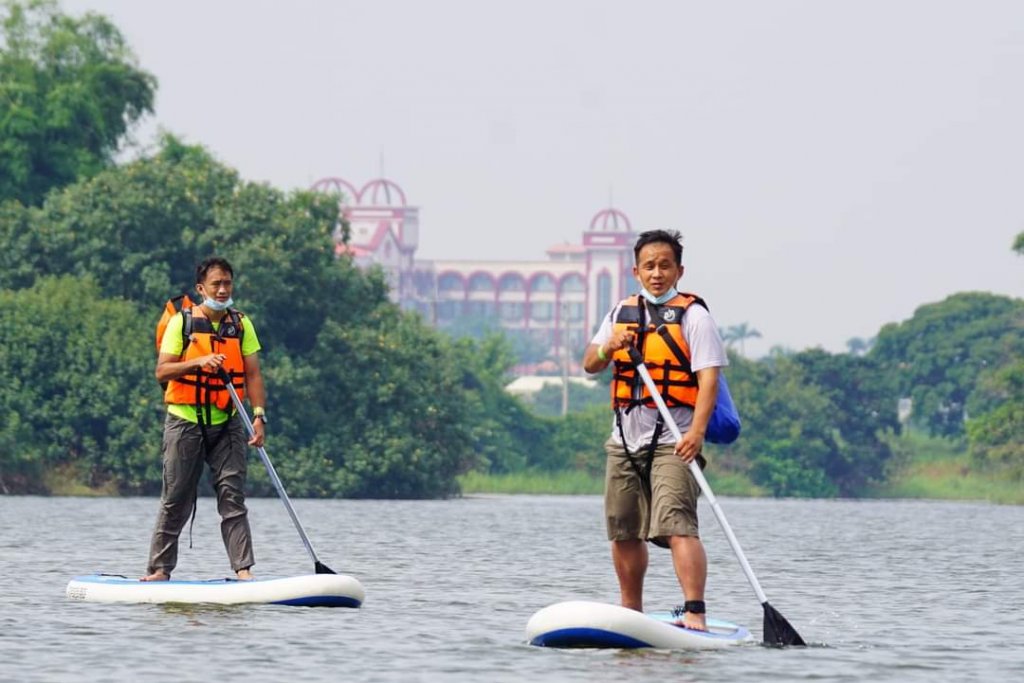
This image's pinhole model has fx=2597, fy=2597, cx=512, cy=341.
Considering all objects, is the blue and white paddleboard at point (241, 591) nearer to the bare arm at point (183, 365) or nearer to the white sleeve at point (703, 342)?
the bare arm at point (183, 365)

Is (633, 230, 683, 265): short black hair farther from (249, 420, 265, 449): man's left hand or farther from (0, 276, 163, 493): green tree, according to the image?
(0, 276, 163, 493): green tree

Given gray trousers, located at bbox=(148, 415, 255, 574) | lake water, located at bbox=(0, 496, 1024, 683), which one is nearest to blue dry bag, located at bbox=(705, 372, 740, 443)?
lake water, located at bbox=(0, 496, 1024, 683)

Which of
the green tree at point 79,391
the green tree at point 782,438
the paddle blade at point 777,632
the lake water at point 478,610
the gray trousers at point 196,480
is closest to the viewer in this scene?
the lake water at point 478,610

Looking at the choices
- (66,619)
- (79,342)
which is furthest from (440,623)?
(79,342)

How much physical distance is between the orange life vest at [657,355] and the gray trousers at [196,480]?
152 inches

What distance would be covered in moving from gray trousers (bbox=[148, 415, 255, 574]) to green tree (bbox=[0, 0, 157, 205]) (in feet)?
155

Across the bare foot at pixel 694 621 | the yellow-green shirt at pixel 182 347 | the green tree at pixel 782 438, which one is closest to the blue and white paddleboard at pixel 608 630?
the bare foot at pixel 694 621

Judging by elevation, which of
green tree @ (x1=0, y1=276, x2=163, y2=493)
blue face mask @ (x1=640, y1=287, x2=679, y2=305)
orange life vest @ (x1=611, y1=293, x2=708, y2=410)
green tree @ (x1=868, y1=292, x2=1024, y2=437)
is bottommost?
orange life vest @ (x1=611, y1=293, x2=708, y2=410)

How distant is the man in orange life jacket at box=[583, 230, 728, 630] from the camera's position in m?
13.5

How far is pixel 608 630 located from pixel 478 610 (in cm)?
388

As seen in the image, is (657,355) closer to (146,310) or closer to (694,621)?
(694,621)

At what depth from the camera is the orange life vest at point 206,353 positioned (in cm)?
1650

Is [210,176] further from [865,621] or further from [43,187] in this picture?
[865,621]

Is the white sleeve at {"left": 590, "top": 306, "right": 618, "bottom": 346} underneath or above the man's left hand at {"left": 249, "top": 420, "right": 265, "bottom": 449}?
above
